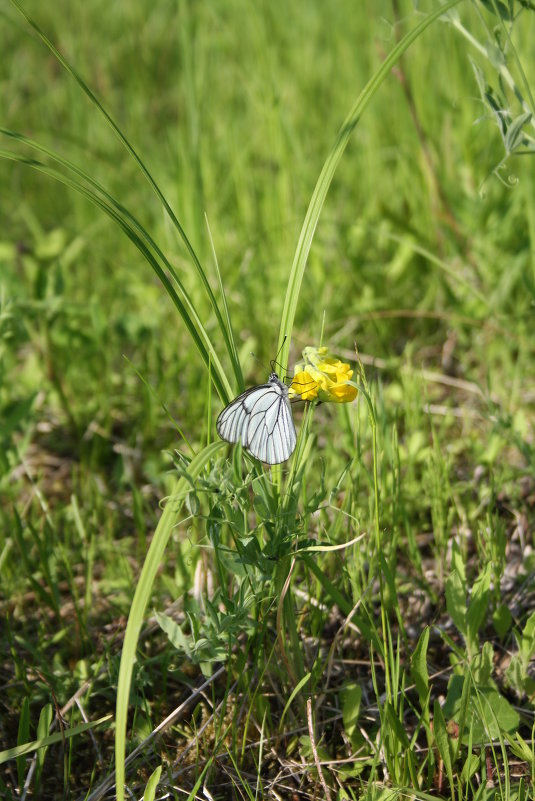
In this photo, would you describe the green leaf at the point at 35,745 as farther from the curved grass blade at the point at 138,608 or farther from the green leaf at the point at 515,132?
→ the green leaf at the point at 515,132

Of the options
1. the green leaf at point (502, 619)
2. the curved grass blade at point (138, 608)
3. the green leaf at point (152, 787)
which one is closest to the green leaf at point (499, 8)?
the curved grass blade at point (138, 608)

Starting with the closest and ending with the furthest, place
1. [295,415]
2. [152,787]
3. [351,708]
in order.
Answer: [152,787]
[351,708]
[295,415]

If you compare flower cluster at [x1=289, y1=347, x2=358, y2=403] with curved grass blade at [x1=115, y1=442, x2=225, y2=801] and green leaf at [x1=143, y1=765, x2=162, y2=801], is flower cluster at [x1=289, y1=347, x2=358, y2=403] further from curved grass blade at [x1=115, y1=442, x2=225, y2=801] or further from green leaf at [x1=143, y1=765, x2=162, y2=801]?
green leaf at [x1=143, y1=765, x2=162, y2=801]

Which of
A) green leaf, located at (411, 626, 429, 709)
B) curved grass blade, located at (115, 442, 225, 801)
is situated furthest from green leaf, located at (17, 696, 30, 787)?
green leaf, located at (411, 626, 429, 709)

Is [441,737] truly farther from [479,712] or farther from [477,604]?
[477,604]

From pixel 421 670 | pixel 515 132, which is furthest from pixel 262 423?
pixel 515 132
